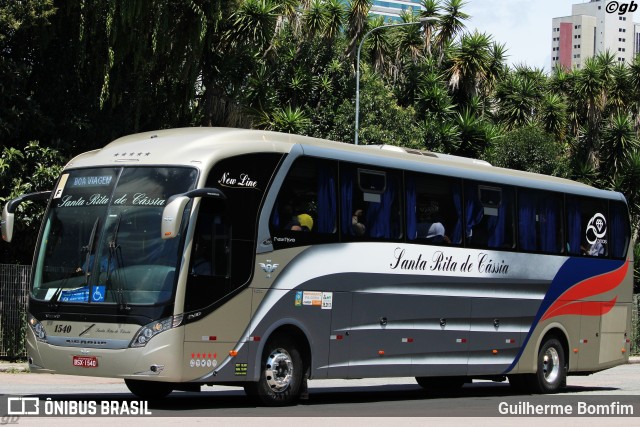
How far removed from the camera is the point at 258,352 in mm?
15281

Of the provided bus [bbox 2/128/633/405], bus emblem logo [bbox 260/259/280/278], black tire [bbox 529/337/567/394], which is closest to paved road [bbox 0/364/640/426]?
black tire [bbox 529/337/567/394]

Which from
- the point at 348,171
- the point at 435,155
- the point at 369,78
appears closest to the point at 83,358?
the point at 348,171

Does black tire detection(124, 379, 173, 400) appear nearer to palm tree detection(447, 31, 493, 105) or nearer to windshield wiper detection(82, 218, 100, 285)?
windshield wiper detection(82, 218, 100, 285)

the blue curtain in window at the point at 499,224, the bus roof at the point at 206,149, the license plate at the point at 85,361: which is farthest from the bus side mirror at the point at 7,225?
the blue curtain in window at the point at 499,224

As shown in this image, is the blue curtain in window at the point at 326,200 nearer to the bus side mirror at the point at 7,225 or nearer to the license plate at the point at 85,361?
the license plate at the point at 85,361

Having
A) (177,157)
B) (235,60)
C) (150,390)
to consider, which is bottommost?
(150,390)

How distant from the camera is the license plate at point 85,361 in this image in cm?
1429

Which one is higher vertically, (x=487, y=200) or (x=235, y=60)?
(x=235, y=60)

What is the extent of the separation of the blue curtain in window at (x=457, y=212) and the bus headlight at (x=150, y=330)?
6.33m

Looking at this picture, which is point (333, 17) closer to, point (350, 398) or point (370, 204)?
point (350, 398)

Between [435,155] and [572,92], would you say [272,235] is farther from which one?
[572,92]

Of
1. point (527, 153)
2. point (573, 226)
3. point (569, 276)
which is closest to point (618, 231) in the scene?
point (573, 226)

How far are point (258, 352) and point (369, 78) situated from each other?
29.1 m

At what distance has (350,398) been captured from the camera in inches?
733
